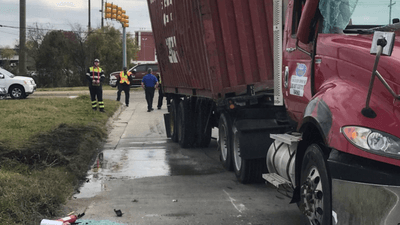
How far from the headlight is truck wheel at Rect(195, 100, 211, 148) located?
7864 mm

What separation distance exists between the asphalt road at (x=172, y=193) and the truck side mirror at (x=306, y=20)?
2004mm

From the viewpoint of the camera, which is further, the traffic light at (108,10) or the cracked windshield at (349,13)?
the traffic light at (108,10)

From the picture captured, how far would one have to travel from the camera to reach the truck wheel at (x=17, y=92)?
99.6ft

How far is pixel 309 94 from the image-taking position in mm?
5648

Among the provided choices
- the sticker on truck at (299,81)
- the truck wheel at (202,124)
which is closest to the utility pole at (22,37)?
the truck wheel at (202,124)

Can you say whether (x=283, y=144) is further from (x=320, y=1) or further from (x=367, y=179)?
(x=367, y=179)

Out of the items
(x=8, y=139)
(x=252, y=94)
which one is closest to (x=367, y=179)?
(x=252, y=94)

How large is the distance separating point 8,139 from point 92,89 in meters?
8.82

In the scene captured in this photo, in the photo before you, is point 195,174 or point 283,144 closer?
point 283,144

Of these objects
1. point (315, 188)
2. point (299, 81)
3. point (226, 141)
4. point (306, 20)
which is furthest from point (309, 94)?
point (226, 141)

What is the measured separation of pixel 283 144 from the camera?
6.38 meters

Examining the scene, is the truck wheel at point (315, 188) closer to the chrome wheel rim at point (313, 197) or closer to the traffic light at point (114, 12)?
the chrome wheel rim at point (313, 197)

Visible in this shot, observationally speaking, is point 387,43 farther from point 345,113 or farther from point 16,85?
point 16,85

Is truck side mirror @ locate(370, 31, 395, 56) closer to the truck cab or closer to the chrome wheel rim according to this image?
the truck cab
